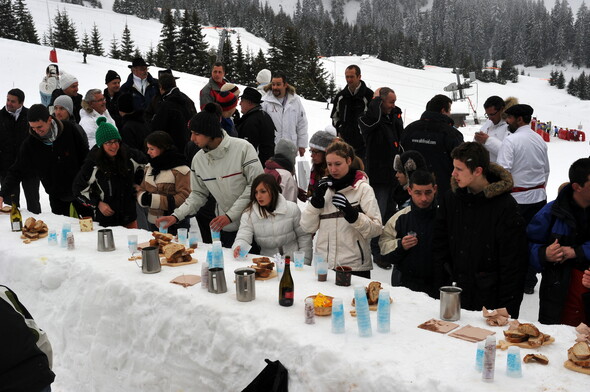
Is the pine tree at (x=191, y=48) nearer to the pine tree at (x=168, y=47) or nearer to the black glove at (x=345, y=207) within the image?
the pine tree at (x=168, y=47)

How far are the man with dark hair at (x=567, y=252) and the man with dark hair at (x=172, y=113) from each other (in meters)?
4.65

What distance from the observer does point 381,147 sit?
6367 mm

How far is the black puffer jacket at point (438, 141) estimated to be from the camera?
5.62 meters

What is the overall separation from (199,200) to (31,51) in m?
31.9

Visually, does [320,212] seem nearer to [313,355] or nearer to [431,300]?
[431,300]

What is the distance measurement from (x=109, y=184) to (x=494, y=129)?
484 centimetres

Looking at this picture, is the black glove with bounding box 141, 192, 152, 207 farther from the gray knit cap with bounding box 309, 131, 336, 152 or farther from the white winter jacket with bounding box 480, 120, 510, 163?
the white winter jacket with bounding box 480, 120, 510, 163

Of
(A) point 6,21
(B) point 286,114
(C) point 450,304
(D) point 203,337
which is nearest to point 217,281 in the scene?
(D) point 203,337

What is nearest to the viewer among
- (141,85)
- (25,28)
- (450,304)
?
(450,304)

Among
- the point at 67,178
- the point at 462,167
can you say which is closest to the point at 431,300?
the point at 462,167

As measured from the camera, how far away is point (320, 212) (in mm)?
4121

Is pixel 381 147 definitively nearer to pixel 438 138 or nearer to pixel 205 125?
pixel 438 138

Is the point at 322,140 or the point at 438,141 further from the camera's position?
the point at 438,141

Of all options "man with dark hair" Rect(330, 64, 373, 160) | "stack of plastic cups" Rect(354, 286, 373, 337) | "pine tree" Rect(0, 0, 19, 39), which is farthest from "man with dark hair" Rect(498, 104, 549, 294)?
"pine tree" Rect(0, 0, 19, 39)
